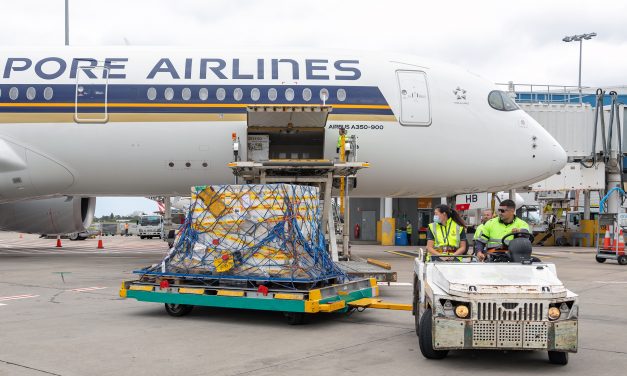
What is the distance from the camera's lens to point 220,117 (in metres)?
16.7

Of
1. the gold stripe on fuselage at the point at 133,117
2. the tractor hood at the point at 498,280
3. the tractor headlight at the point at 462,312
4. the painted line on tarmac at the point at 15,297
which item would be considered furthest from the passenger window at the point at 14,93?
the tractor headlight at the point at 462,312

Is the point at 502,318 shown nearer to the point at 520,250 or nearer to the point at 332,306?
the point at 520,250

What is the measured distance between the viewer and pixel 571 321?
19.9ft

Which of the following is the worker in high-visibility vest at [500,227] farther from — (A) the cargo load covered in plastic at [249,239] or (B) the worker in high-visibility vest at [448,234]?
(A) the cargo load covered in plastic at [249,239]

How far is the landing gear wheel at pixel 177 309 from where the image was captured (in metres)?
9.05

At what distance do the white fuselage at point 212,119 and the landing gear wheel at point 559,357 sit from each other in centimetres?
1098

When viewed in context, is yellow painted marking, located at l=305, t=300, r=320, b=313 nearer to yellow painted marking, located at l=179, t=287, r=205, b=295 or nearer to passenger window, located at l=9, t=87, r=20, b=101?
yellow painted marking, located at l=179, t=287, r=205, b=295

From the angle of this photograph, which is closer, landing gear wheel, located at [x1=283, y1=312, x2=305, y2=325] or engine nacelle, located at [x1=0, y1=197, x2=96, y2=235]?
landing gear wheel, located at [x1=283, y1=312, x2=305, y2=325]

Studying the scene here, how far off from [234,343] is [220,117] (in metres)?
10.1


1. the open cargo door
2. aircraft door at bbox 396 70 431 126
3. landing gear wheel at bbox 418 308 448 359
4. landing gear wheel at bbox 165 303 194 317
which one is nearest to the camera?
landing gear wheel at bbox 418 308 448 359

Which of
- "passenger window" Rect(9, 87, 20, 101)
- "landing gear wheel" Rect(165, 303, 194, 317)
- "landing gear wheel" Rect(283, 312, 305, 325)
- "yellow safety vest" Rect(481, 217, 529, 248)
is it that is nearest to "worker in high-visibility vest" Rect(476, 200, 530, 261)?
"yellow safety vest" Rect(481, 217, 529, 248)

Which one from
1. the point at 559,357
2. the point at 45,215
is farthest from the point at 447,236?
the point at 45,215

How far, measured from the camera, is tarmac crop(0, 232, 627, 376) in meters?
6.19

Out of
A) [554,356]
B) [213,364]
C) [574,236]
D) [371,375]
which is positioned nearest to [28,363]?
[213,364]
